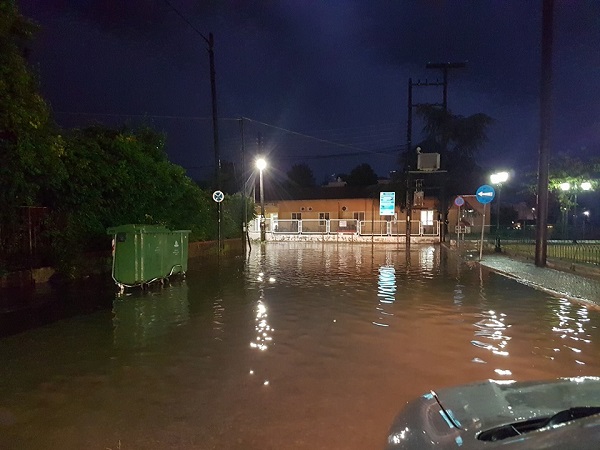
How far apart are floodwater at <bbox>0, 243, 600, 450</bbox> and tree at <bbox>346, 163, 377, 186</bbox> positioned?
2233 inches

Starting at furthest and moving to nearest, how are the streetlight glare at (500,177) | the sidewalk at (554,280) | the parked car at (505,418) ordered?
the streetlight glare at (500,177), the sidewalk at (554,280), the parked car at (505,418)

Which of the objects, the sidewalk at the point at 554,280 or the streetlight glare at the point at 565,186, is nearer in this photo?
the sidewalk at the point at 554,280

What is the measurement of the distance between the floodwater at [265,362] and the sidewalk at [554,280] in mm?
751

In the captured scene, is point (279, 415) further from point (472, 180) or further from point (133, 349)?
point (472, 180)

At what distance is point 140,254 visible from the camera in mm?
11336

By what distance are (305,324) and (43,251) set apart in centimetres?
830

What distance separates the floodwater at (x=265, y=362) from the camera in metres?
4.12

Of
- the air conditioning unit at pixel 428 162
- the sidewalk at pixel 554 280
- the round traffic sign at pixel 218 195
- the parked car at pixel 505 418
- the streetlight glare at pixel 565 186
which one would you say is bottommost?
the sidewalk at pixel 554 280

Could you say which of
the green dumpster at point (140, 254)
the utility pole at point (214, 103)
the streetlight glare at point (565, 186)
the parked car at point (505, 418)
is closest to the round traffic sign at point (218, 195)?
the utility pole at point (214, 103)

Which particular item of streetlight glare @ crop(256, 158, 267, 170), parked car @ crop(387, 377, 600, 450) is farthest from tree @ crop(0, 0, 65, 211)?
streetlight glare @ crop(256, 158, 267, 170)

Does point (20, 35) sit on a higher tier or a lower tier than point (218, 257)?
higher

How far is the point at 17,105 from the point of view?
9.66 m

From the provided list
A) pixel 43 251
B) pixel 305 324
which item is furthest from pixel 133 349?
pixel 43 251

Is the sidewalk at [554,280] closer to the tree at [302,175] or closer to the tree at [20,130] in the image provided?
the tree at [20,130]
